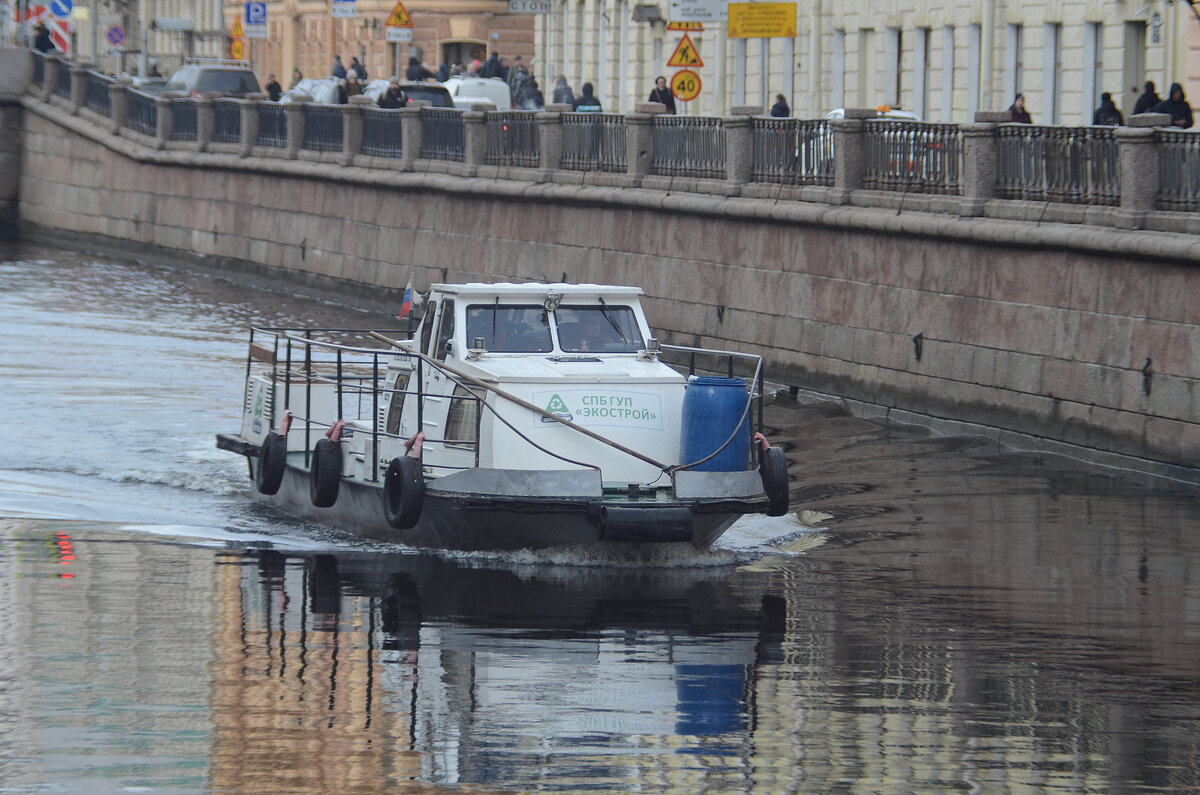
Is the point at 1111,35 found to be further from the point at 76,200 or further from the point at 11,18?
the point at 11,18

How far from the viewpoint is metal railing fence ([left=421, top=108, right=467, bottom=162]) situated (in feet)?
111

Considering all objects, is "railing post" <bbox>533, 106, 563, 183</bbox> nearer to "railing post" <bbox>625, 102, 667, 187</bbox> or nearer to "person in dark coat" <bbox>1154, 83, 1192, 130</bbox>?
"railing post" <bbox>625, 102, 667, 187</bbox>

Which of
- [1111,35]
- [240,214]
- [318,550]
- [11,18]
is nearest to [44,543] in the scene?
[318,550]

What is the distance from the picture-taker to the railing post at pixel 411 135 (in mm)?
35031

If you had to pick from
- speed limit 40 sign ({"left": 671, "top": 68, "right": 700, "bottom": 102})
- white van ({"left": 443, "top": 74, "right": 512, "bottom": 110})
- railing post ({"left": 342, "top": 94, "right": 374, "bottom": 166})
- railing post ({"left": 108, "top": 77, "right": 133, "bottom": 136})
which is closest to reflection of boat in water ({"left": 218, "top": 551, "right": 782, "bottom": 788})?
speed limit 40 sign ({"left": 671, "top": 68, "right": 700, "bottom": 102})

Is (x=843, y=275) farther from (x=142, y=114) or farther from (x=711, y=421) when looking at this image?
(x=142, y=114)

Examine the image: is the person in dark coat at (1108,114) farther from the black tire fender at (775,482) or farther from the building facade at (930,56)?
the black tire fender at (775,482)

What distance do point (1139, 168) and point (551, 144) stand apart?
12287 mm

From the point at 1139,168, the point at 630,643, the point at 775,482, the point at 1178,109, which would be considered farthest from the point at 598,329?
the point at 1178,109

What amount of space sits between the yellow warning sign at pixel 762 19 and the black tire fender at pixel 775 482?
1729 cm

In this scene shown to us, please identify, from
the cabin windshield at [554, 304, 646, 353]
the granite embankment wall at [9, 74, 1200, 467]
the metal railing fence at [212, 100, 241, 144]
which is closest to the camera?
the cabin windshield at [554, 304, 646, 353]

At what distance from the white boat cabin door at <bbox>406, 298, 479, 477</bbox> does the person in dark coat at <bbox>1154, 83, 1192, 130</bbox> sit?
9253 mm

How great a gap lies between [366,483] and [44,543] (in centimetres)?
234

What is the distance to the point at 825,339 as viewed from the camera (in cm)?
2509
